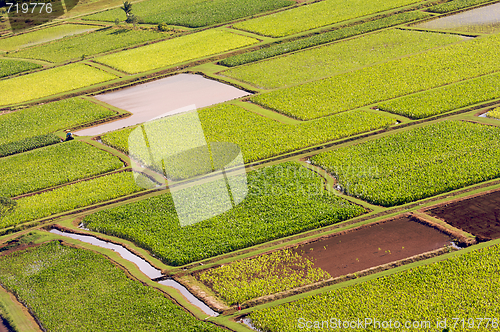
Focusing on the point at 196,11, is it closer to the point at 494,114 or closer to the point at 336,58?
the point at 336,58

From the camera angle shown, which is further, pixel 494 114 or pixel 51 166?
pixel 51 166

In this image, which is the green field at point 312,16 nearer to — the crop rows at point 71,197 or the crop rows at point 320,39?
the crop rows at point 320,39

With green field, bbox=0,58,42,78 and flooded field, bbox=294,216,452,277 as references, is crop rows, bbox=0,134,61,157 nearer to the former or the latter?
green field, bbox=0,58,42,78

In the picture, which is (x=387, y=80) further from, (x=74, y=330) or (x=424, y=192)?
(x=74, y=330)

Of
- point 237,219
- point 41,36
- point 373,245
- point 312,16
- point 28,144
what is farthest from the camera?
point 41,36

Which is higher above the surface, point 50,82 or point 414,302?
point 50,82

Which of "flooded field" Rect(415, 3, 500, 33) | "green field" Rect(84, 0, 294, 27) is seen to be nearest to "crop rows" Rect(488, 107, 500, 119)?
"flooded field" Rect(415, 3, 500, 33)

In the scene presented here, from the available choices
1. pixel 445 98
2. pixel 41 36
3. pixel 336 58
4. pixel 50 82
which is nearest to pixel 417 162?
pixel 445 98
